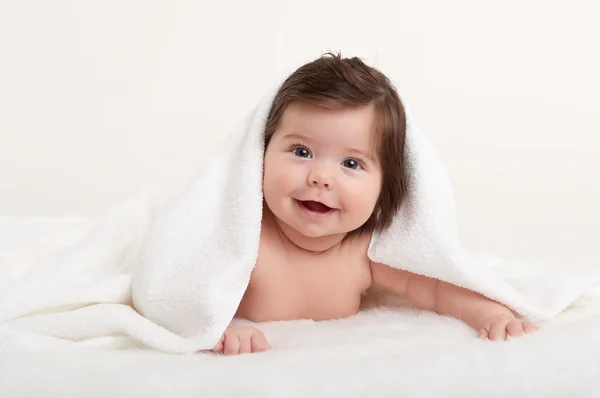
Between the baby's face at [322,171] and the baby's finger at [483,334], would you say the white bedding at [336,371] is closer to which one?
the baby's finger at [483,334]

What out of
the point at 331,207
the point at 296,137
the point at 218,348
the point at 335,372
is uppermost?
the point at 296,137

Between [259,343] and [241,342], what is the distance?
30 mm

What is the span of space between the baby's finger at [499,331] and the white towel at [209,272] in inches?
2.9

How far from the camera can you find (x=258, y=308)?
145cm

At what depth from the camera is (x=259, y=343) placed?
1281mm

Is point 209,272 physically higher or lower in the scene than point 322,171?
lower

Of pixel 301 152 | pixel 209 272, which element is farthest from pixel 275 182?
pixel 209 272

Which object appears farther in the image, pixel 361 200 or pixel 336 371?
pixel 361 200

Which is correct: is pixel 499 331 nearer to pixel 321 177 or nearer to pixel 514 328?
pixel 514 328

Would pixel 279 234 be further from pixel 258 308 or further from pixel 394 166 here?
pixel 394 166

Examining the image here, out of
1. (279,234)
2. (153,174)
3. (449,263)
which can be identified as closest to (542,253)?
(449,263)

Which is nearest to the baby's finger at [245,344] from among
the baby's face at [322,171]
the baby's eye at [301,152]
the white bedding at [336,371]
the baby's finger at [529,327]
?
the white bedding at [336,371]

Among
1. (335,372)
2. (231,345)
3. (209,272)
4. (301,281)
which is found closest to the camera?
(335,372)

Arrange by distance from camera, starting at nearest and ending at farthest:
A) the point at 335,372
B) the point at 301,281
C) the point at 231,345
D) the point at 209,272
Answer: the point at 335,372, the point at 231,345, the point at 209,272, the point at 301,281
